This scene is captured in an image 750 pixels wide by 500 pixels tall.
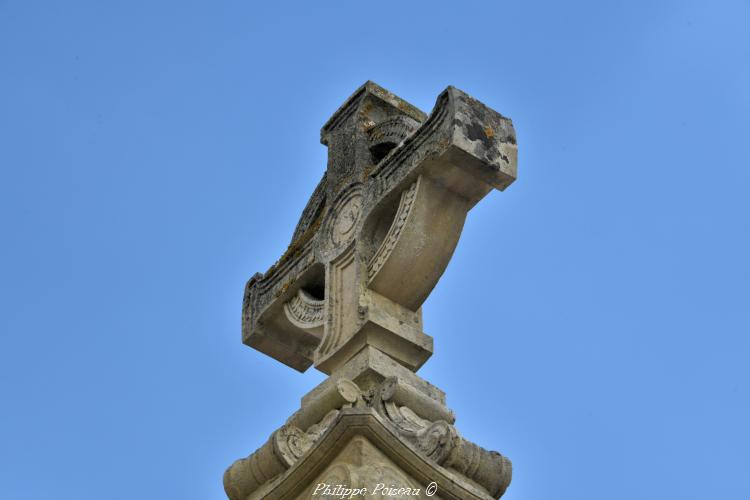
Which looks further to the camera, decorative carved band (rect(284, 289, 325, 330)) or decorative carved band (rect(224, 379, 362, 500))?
decorative carved band (rect(284, 289, 325, 330))

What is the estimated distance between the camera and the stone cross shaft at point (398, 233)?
28.5 feet

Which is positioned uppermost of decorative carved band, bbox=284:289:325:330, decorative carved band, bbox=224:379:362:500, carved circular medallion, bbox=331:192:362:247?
carved circular medallion, bbox=331:192:362:247

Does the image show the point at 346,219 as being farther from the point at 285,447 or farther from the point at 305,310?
the point at 285,447

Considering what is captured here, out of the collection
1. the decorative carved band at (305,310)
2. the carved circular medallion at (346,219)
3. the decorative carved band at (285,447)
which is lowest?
the decorative carved band at (285,447)

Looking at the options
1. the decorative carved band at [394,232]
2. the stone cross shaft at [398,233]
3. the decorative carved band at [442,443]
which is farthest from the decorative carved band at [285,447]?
the decorative carved band at [394,232]

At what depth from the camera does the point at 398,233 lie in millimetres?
8805

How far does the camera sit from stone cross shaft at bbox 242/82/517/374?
867cm

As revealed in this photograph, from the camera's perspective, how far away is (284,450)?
8117mm

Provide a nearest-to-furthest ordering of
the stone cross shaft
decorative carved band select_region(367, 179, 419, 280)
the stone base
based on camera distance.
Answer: the stone base
the stone cross shaft
decorative carved band select_region(367, 179, 419, 280)

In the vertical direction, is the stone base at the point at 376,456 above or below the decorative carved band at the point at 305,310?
below

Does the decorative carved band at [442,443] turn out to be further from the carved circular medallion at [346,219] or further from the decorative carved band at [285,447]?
the carved circular medallion at [346,219]

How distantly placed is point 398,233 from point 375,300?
14.5 inches

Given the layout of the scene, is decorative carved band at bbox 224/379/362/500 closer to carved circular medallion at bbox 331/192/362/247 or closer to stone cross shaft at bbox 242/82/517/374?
stone cross shaft at bbox 242/82/517/374

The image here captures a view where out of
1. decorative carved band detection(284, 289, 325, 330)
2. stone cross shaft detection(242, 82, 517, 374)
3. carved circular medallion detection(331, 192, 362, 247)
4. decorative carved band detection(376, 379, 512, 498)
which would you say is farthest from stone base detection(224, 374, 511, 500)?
carved circular medallion detection(331, 192, 362, 247)
